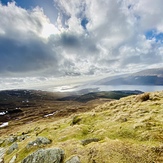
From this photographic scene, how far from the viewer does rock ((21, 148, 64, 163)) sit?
18969mm

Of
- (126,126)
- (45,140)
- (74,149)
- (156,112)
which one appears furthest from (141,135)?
(45,140)

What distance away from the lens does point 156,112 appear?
30.1 meters

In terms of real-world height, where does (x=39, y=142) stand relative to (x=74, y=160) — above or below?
below

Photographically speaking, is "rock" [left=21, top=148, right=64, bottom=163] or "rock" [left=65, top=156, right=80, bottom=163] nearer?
"rock" [left=65, top=156, right=80, bottom=163]

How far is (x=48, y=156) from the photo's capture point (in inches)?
770

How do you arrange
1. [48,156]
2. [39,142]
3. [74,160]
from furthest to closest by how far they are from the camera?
[39,142], [48,156], [74,160]

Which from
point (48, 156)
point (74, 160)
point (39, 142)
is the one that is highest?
point (74, 160)

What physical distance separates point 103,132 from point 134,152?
836 centimetres

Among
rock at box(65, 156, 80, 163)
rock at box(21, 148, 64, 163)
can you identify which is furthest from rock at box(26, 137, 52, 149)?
rock at box(65, 156, 80, 163)

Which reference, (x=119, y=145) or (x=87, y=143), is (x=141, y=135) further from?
(x=87, y=143)

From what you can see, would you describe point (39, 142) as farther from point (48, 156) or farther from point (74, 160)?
point (74, 160)

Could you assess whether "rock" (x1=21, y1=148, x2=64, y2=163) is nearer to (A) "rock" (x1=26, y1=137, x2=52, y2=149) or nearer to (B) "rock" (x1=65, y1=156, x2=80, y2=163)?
(B) "rock" (x1=65, y1=156, x2=80, y2=163)

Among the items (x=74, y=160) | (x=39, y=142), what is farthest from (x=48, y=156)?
(x=39, y=142)

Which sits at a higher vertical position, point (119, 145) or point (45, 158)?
point (119, 145)
